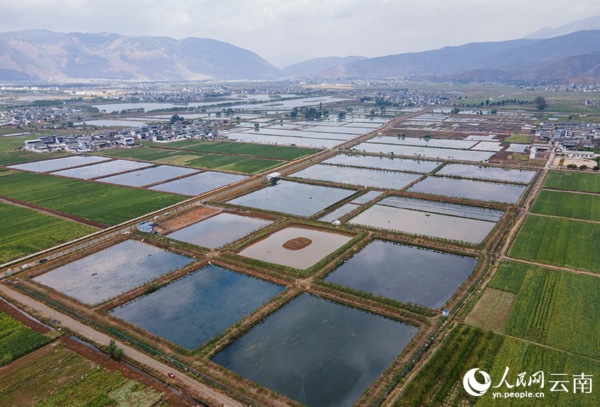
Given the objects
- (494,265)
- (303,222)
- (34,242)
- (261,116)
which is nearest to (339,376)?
(494,265)

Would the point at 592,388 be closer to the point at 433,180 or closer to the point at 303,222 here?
the point at 303,222

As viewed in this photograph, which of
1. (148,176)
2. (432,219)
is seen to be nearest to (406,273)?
(432,219)

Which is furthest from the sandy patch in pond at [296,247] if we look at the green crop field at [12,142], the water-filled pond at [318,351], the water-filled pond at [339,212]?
the green crop field at [12,142]

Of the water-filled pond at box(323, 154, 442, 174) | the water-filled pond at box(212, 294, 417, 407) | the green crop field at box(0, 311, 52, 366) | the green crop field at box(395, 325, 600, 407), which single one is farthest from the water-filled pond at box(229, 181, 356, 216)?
the green crop field at box(0, 311, 52, 366)

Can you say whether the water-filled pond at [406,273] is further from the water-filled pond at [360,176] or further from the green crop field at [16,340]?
the green crop field at [16,340]

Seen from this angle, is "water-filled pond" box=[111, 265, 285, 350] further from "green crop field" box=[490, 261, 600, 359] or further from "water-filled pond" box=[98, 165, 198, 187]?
"water-filled pond" box=[98, 165, 198, 187]

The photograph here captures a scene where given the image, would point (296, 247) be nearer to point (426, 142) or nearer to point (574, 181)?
point (574, 181)
